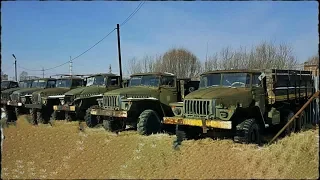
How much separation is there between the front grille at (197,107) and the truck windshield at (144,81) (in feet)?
9.71

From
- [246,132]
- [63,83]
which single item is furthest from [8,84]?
[246,132]

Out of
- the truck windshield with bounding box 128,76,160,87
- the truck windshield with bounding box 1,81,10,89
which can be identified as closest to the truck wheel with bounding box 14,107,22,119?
the truck windshield with bounding box 1,81,10,89

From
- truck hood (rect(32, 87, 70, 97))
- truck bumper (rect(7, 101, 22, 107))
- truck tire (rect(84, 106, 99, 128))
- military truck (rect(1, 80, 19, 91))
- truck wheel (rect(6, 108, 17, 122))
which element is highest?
military truck (rect(1, 80, 19, 91))

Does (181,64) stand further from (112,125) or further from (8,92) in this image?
(112,125)

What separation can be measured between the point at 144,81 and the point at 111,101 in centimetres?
142

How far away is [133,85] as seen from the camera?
41.1 feet

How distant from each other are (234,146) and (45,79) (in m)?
12.7

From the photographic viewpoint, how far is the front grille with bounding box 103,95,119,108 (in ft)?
37.6

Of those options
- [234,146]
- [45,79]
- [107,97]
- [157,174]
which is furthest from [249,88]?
[45,79]

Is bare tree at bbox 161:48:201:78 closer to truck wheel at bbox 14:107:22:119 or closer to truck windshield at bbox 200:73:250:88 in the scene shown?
truck wheel at bbox 14:107:22:119

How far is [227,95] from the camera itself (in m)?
8.77

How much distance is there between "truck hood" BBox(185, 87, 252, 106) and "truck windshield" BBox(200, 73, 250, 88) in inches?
10.7

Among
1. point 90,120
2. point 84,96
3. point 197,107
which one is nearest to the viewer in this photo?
point 197,107

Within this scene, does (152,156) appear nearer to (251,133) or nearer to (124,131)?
(251,133)
